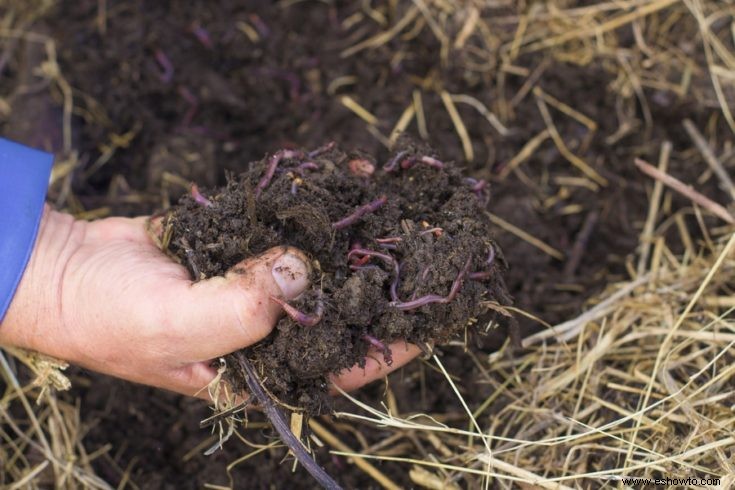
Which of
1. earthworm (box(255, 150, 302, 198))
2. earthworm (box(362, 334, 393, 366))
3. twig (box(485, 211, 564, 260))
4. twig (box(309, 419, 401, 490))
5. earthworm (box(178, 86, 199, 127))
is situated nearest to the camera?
earthworm (box(362, 334, 393, 366))

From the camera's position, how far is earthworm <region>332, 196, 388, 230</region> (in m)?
1.97

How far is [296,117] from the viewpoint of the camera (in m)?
3.37

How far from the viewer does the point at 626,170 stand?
10.6 feet

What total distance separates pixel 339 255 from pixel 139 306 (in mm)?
557

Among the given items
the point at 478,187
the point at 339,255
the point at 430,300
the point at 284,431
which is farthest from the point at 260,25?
the point at 284,431

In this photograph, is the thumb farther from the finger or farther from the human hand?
the finger

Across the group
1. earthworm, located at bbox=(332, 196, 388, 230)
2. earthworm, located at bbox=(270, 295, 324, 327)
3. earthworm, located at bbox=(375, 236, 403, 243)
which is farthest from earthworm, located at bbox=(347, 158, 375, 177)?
earthworm, located at bbox=(270, 295, 324, 327)

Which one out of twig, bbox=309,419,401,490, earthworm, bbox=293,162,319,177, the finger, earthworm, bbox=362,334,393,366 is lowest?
twig, bbox=309,419,401,490

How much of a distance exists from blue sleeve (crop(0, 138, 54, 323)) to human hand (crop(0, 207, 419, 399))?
37mm

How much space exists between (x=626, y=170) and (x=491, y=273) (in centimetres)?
157

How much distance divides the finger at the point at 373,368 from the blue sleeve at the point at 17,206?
3.23ft

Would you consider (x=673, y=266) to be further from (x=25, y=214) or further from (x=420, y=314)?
(x=25, y=214)

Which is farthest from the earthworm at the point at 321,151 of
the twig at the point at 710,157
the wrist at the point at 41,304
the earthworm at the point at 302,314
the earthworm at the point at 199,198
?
the twig at the point at 710,157

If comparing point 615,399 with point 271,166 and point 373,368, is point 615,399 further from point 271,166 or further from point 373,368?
point 271,166
